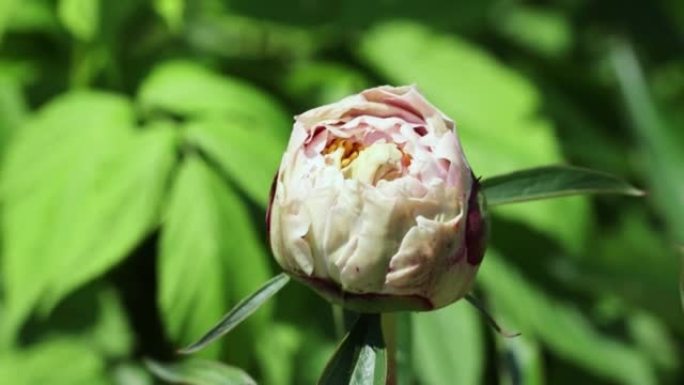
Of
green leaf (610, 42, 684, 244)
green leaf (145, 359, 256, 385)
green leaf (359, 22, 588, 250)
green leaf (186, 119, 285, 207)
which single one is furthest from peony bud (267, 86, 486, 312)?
green leaf (610, 42, 684, 244)

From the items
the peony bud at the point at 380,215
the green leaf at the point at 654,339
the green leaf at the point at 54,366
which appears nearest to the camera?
the peony bud at the point at 380,215

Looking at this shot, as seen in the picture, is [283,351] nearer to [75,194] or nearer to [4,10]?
[75,194]

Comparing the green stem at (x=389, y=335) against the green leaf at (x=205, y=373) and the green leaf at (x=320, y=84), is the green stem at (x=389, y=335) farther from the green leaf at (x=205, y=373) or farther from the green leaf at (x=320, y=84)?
the green leaf at (x=320, y=84)

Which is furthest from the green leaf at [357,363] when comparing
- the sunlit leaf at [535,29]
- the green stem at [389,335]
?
the sunlit leaf at [535,29]

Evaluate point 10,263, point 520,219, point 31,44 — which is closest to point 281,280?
point 10,263

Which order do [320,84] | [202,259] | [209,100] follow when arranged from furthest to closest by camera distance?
1. [320,84]
2. [209,100]
3. [202,259]

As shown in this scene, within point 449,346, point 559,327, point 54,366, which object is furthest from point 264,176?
point 559,327
